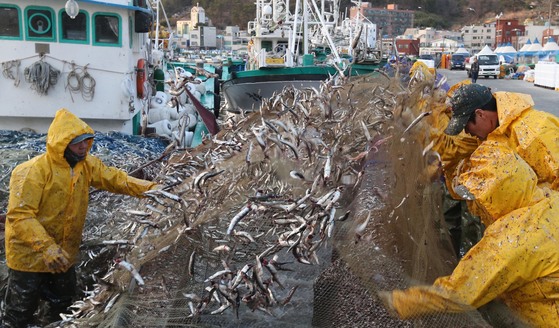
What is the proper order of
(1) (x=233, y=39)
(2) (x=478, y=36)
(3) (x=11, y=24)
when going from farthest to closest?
(2) (x=478, y=36), (1) (x=233, y=39), (3) (x=11, y=24)

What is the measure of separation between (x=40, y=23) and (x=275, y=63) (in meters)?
11.1

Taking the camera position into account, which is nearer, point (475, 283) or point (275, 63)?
point (475, 283)

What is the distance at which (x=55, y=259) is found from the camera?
3.95 metres

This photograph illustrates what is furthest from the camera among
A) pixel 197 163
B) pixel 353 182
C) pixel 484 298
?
pixel 197 163

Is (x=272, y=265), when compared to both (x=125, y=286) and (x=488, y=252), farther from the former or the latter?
(x=488, y=252)

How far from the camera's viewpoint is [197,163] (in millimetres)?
4094

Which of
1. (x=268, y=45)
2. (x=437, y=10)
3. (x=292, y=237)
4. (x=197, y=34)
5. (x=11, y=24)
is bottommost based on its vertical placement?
(x=292, y=237)

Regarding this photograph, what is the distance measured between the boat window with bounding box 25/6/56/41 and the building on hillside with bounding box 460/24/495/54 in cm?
10870

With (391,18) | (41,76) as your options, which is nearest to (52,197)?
(41,76)

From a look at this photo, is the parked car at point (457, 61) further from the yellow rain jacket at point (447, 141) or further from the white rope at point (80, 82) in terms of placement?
the yellow rain jacket at point (447, 141)

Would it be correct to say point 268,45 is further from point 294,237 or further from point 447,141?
point 294,237

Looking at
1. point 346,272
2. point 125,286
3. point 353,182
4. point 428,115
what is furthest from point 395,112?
point 125,286

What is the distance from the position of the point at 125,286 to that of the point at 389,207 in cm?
156

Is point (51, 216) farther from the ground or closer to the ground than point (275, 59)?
closer to the ground
